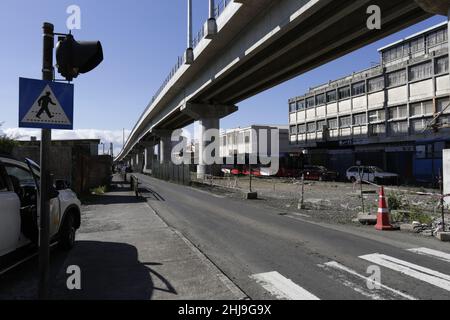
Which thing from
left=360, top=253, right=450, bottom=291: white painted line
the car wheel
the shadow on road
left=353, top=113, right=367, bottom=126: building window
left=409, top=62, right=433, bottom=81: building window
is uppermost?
left=409, top=62, right=433, bottom=81: building window

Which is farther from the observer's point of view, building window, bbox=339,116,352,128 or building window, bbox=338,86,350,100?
building window, bbox=338,86,350,100

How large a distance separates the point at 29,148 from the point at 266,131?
56.8m

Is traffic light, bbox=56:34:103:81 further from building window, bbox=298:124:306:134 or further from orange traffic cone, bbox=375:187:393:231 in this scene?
building window, bbox=298:124:306:134

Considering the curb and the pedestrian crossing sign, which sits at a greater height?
the pedestrian crossing sign

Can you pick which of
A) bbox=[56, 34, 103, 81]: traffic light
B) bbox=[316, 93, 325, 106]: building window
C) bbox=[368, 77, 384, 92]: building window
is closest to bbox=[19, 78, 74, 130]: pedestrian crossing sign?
bbox=[56, 34, 103, 81]: traffic light

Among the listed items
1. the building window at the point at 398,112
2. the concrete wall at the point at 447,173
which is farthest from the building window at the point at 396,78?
the concrete wall at the point at 447,173

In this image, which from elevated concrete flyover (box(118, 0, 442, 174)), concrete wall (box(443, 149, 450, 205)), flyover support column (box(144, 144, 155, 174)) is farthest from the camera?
flyover support column (box(144, 144, 155, 174))

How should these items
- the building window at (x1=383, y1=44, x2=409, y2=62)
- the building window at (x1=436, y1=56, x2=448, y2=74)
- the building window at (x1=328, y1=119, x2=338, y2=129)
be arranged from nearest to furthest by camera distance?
the building window at (x1=436, y1=56, x2=448, y2=74) < the building window at (x1=383, y1=44, x2=409, y2=62) < the building window at (x1=328, y1=119, x2=338, y2=129)

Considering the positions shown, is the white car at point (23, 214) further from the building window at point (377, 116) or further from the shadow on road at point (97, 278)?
the building window at point (377, 116)

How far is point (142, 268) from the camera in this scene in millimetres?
6762

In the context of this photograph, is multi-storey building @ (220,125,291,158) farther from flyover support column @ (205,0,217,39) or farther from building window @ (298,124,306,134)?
flyover support column @ (205,0,217,39)

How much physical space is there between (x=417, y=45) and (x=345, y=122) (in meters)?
15.1

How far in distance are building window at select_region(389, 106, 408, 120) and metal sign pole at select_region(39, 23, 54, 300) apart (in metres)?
52.7

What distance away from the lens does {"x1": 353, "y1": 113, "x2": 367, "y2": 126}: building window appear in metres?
59.0
